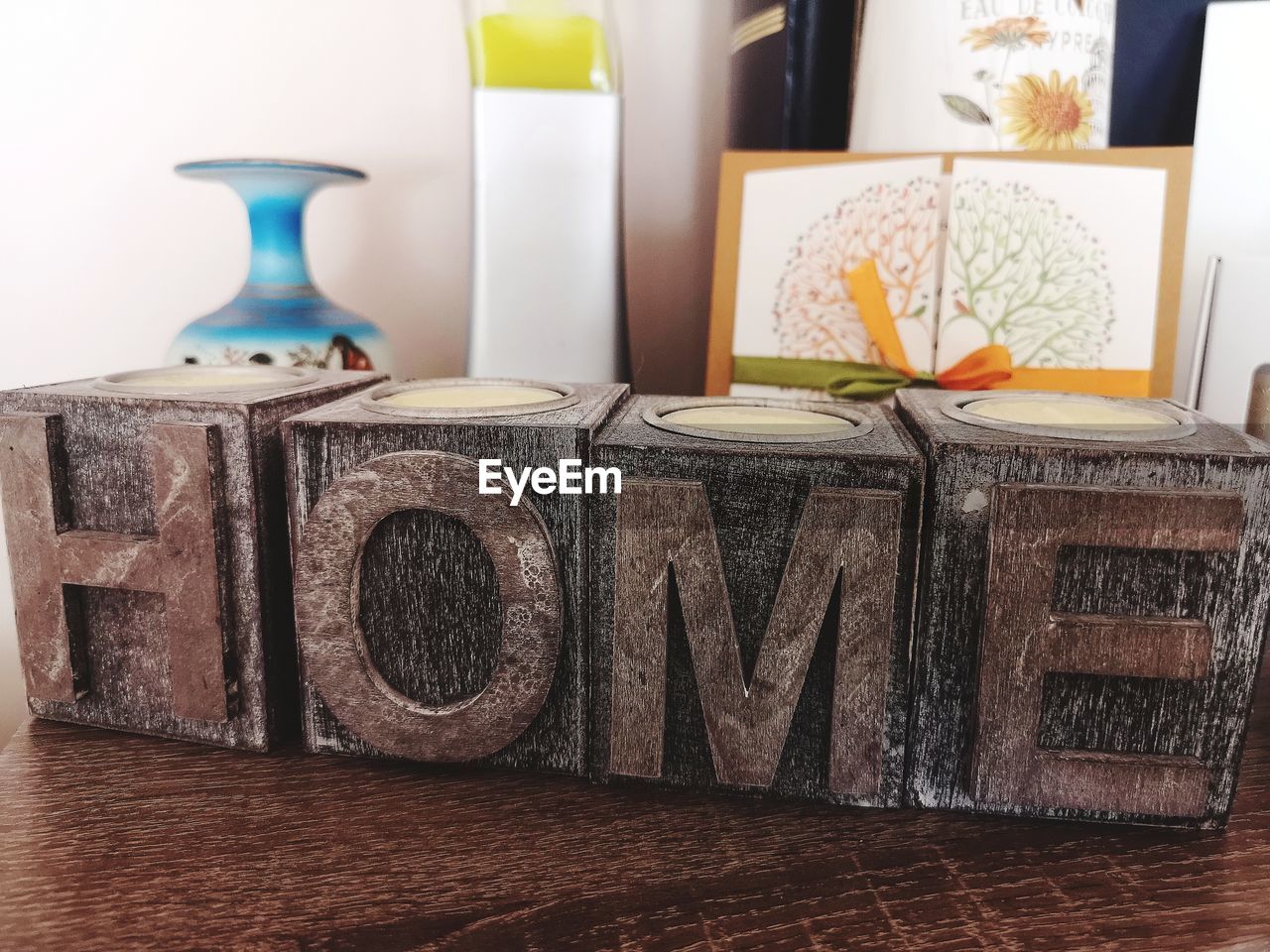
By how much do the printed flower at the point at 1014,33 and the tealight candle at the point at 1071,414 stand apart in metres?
0.28

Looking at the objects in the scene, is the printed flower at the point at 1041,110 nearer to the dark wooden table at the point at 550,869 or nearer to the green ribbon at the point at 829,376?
the green ribbon at the point at 829,376

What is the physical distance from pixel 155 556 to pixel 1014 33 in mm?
593

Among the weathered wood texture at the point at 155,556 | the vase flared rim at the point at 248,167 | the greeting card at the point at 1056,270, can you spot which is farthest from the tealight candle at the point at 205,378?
the greeting card at the point at 1056,270

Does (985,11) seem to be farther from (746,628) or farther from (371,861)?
(371,861)

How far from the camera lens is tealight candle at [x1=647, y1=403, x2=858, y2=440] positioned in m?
0.38

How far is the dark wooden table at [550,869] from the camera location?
31cm

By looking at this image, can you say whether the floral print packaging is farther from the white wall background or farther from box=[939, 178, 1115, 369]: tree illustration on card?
the white wall background

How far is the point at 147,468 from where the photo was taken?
1.35 ft

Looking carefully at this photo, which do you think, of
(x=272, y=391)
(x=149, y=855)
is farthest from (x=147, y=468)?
(x=149, y=855)

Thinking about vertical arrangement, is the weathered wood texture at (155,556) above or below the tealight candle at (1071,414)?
below

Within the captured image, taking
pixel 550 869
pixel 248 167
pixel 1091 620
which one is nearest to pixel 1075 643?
pixel 1091 620

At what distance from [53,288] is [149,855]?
1.92ft

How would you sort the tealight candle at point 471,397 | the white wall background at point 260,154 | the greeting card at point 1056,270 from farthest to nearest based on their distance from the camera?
the white wall background at point 260,154
the greeting card at point 1056,270
the tealight candle at point 471,397

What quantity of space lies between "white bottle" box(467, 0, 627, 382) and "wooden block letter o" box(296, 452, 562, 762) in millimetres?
250
